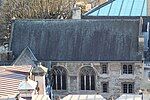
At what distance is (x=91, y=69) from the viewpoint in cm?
4609

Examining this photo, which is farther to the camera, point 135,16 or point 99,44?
point 135,16

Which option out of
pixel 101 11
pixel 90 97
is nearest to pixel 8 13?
pixel 101 11

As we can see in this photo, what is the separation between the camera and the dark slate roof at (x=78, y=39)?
46094mm

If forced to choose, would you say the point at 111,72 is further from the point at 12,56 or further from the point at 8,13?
the point at 8,13

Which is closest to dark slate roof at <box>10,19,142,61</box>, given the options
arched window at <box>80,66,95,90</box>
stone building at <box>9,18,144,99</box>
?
stone building at <box>9,18,144,99</box>

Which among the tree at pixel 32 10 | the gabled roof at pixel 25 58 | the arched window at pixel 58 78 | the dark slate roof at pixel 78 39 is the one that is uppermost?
the tree at pixel 32 10

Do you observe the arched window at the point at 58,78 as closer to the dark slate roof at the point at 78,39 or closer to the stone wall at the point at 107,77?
the stone wall at the point at 107,77

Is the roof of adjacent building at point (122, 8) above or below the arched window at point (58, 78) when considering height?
above

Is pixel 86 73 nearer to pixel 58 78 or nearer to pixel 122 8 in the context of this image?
pixel 58 78

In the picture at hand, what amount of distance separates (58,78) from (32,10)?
19800 mm

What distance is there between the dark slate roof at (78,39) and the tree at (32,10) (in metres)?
15.6

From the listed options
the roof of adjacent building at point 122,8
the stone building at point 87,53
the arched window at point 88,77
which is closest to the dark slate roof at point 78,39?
the stone building at point 87,53

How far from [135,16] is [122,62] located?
991 cm

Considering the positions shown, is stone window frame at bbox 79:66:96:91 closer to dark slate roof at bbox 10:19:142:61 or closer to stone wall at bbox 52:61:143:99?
stone wall at bbox 52:61:143:99
